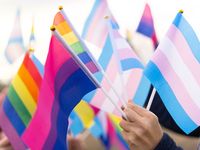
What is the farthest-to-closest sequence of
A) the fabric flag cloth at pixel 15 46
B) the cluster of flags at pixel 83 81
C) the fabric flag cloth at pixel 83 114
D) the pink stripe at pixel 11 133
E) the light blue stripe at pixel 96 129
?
the light blue stripe at pixel 96 129
the fabric flag cloth at pixel 15 46
the fabric flag cloth at pixel 83 114
the pink stripe at pixel 11 133
the cluster of flags at pixel 83 81

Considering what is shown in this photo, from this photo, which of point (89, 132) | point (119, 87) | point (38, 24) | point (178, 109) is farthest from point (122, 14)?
point (178, 109)

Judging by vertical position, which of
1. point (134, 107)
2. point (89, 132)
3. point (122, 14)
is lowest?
point (89, 132)

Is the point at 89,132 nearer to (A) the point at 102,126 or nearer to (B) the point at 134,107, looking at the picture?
(A) the point at 102,126

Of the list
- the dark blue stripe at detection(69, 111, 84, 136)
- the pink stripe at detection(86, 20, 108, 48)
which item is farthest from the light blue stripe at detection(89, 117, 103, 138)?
the pink stripe at detection(86, 20, 108, 48)

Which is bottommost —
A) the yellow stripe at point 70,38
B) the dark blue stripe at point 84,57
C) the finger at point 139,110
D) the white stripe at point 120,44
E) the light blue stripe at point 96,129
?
the light blue stripe at point 96,129

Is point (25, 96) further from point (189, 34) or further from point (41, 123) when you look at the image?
point (189, 34)

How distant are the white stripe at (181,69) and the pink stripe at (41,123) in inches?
11.2

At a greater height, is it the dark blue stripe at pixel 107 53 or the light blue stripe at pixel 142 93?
the dark blue stripe at pixel 107 53

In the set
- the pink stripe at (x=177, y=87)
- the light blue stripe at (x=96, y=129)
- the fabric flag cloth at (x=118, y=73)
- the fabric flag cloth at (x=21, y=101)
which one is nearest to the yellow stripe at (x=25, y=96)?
the fabric flag cloth at (x=21, y=101)

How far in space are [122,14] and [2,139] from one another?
4.44 ft

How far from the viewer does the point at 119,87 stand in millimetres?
1192

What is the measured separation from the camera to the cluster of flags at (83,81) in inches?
36.3

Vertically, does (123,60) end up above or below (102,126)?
above

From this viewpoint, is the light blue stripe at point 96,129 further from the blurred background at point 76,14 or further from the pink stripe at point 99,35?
the pink stripe at point 99,35
